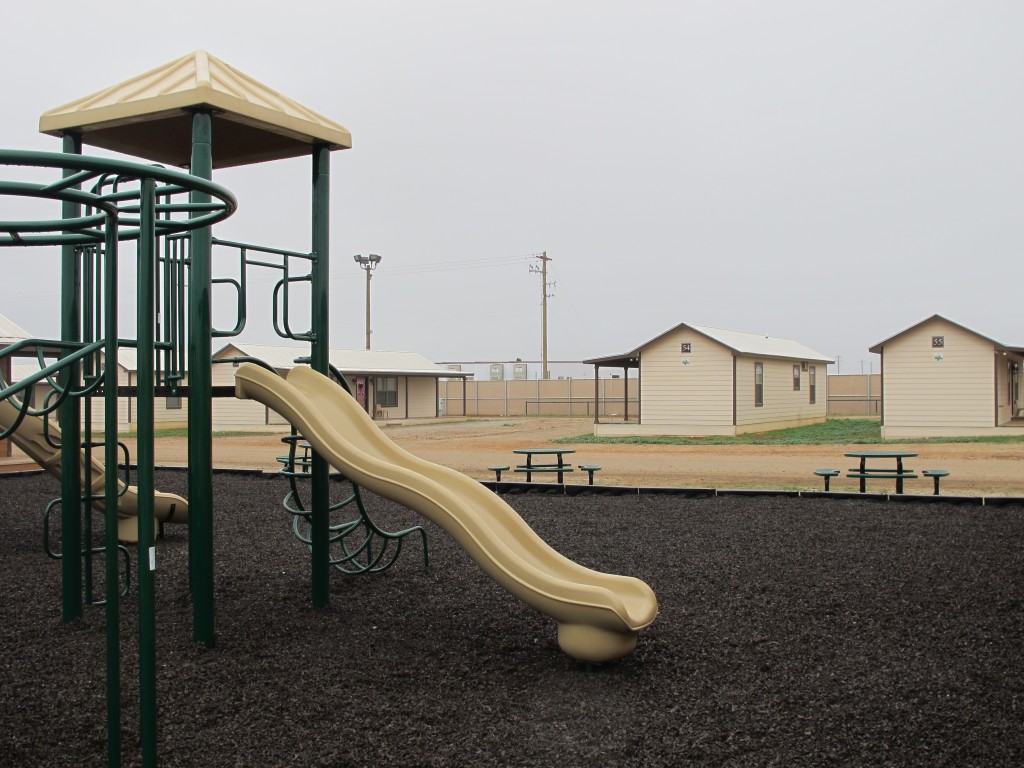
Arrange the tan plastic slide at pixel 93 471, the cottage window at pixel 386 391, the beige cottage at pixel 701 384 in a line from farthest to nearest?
1. the cottage window at pixel 386 391
2. the beige cottage at pixel 701 384
3. the tan plastic slide at pixel 93 471

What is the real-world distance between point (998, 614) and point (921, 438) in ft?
66.0

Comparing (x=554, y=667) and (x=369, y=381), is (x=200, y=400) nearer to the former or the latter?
(x=554, y=667)

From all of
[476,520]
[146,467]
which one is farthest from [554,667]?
[146,467]

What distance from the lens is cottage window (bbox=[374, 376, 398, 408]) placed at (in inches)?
1608

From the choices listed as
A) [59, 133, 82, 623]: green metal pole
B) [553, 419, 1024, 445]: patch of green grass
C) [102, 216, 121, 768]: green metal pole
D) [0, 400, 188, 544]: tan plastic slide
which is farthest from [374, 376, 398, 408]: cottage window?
[102, 216, 121, 768]: green metal pole

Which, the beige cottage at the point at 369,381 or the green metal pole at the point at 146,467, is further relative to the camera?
the beige cottage at the point at 369,381

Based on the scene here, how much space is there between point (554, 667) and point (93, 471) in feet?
19.2

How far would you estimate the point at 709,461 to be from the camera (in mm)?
18359

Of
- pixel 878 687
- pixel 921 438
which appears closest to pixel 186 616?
pixel 878 687

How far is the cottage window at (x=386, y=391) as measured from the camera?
134 feet

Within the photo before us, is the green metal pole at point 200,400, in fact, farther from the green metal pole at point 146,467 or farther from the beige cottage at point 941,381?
the beige cottage at point 941,381

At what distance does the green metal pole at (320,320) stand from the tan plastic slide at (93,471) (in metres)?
2.91

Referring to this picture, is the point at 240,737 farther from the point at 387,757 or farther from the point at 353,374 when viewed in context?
the point at 353,374

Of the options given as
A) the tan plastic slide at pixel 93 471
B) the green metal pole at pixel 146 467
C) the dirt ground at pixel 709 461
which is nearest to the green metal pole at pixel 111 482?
the green metal pole at pixel 146 467
